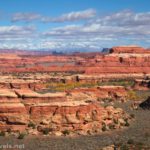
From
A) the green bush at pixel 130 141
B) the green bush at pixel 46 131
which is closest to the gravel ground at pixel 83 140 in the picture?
the green bush at pixel 130 141

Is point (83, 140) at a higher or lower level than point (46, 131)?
lower

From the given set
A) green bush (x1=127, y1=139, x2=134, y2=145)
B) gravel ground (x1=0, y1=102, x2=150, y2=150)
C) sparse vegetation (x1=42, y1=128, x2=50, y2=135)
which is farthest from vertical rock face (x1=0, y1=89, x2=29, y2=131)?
green bush (x1=127, y1=139, x2=134, y2=145)

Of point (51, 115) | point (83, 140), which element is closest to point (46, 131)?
point (51, 115)

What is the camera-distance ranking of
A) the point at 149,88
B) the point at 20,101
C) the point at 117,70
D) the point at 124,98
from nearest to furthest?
→ the point at 20,101 → the point at 124,98 → the point at 149,88 → the point at 117,70

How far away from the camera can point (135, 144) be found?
1455 inches

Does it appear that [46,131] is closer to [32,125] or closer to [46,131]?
[46,131]

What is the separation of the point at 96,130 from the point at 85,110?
2.39 meters

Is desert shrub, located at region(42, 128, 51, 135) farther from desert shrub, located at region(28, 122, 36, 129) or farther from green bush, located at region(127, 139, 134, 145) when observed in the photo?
green bush, located at region(127, 139, 134, 145)

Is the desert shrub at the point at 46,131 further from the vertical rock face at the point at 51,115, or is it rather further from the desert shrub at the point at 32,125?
the desert shrub at the point at 32,125

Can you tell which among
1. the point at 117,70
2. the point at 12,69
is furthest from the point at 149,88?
A: the point at 12,69

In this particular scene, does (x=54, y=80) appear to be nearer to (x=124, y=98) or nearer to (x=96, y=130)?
(x=124, y=98)

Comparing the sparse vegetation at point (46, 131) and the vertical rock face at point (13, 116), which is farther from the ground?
the vertical rock face at point (13, 116)

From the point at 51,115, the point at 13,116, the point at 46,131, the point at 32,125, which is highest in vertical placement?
the point at 13,116

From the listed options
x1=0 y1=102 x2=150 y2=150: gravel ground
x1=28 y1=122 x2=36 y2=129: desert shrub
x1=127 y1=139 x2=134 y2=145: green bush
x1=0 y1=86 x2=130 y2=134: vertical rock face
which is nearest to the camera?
x1=0 y1=102 x2=150 y2=150: gravel ground
